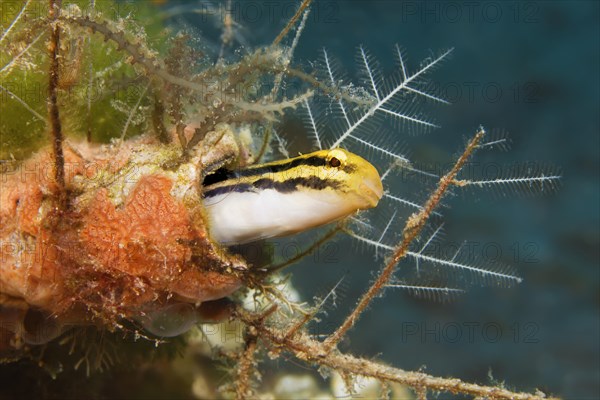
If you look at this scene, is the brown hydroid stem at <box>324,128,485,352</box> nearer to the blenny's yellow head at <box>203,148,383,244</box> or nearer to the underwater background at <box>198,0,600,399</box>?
the blenny's yellow head at <box>203,148,383,244</box>

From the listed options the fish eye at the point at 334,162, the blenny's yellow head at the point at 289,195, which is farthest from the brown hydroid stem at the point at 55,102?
the fish eye at the point at 334,162

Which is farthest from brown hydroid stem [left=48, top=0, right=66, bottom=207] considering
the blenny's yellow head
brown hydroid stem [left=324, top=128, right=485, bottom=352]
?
brown hydroid stem [left=324, top=128, right=485, bottom=352]

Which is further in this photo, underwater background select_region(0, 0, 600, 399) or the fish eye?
underwater background select_region(0, 0, 600, 399)

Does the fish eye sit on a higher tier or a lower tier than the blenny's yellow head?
higher

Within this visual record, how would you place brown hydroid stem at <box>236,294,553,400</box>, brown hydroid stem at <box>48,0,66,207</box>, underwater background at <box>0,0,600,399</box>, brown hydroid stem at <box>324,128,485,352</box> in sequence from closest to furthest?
brown hydroid stem at <box>48,0,66,207</box> → brown hydroid stem at <box>324,128,485,352</box> → brown hydroid stem at <box>236,294,553,400</box> → underwater background at <box>0,0,600,399</box>

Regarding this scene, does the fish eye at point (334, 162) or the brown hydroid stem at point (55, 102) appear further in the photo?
the fish eye at point (334, 162)

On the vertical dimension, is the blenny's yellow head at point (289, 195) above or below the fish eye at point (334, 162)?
below

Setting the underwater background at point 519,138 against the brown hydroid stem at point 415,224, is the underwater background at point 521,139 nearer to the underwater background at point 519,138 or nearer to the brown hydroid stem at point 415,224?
the underwater background at point 519,138
